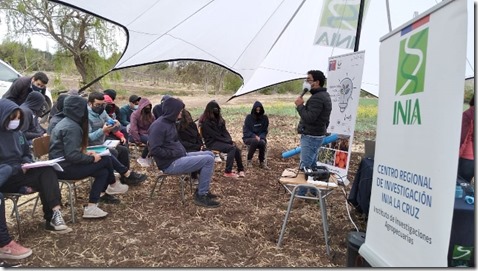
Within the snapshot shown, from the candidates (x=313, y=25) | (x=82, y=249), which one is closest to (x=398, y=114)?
(x=82, y=249)

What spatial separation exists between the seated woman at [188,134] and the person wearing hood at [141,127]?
1.00 metres

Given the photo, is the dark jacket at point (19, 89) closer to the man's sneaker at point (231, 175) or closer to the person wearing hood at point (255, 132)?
the man's sneaker at point (231, 175)

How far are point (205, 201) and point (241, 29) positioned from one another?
2645 mm

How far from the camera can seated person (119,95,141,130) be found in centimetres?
702

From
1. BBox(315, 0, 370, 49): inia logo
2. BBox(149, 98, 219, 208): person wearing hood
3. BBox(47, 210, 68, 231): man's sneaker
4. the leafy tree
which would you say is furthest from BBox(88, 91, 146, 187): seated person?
the leafy tree

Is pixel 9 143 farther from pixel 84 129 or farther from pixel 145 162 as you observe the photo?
pixel 145 162

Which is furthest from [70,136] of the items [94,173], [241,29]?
[241,29]

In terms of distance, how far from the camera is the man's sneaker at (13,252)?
3098mm

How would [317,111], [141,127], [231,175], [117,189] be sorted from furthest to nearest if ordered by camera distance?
[141,127] → [231,175] → [117,189] → [317,111]

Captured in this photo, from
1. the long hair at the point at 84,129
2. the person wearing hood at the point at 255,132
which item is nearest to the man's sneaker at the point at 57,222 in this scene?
the long hair at the point at 84,129

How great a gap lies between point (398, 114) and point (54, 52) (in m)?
20.4

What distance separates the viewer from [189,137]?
5.62 m

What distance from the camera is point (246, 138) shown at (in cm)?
675

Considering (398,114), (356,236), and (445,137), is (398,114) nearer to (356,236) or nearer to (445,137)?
(445,137)
